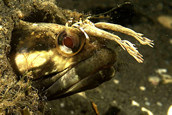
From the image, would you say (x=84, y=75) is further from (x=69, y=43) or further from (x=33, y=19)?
(x=33, y=19)

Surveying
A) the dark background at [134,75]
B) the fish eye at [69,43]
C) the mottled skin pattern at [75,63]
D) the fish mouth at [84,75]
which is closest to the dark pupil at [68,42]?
the fish eye at [69,43]

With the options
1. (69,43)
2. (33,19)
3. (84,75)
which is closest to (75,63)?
(84,75)

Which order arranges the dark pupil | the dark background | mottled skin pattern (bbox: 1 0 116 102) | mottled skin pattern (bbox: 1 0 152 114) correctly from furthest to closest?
the dark background < mottled skin pattern (bbox: 1 0 152 114) < the dark pupil < mottled skin pattern (bbox: 1 0 116 102)

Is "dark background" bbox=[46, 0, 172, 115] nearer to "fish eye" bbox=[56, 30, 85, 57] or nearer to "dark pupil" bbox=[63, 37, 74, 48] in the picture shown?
"fish eye" bbox=[56, 30, 85, 57]

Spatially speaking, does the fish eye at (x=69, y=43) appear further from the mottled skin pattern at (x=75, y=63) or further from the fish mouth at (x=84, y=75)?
the fish mouth at (x=84, y=75)

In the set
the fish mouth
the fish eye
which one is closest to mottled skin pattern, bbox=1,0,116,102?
the fish mouth

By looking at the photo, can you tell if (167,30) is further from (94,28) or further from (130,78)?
(94,28)

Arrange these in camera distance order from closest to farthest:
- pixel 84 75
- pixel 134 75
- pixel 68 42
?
pixel 68 42 → pixel 84 75 → pixel 134 75
